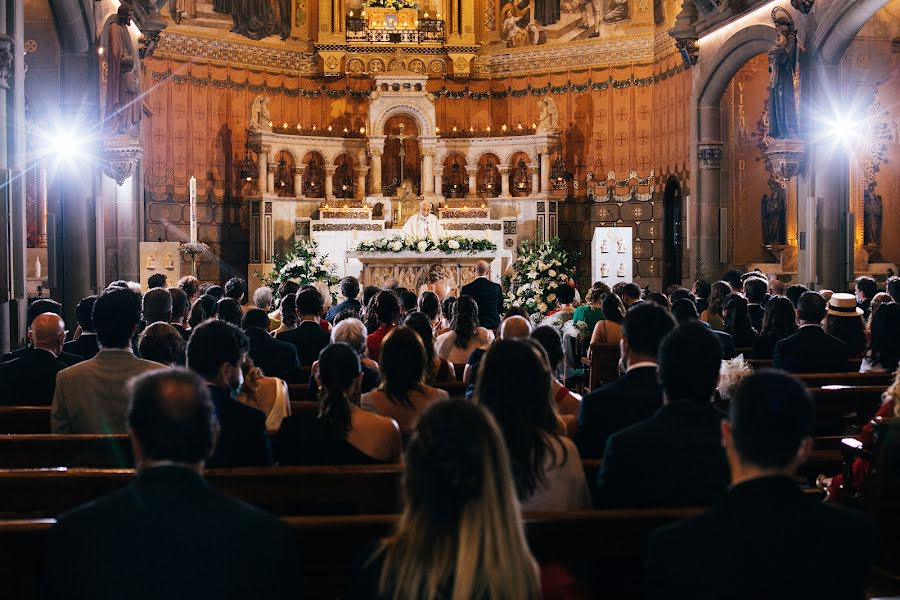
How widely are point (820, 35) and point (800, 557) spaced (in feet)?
48.8

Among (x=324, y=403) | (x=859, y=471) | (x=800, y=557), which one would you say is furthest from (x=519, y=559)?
(x=859, y=471)

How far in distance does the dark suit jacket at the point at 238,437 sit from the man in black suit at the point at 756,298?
696cm

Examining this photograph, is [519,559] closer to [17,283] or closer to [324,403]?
[324,403]

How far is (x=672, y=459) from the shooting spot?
3670 mm

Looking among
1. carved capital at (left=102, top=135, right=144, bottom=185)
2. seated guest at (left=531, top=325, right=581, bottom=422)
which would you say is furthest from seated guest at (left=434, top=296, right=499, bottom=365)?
carved capital at (left=102, top=135, right=144, bottom=185)

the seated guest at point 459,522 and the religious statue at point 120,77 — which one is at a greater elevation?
the religious statue at point 120,77

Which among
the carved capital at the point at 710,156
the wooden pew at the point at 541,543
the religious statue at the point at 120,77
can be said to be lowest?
the wooden pew at the point at 541,543

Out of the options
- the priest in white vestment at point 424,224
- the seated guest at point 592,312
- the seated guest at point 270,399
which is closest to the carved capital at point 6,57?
the seated guest at point 592,312

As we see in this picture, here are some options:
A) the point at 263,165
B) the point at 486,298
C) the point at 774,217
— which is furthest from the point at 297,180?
the point at 486,298

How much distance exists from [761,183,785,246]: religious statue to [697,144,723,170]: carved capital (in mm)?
1115

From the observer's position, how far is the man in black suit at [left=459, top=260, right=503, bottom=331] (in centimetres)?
1149

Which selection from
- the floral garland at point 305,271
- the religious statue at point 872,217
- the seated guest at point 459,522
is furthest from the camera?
the religious statue at point 872,217

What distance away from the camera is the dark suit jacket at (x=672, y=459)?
3.67 meters

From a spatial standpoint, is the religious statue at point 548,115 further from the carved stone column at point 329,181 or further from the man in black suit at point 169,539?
the man in black suit at point 169,539
